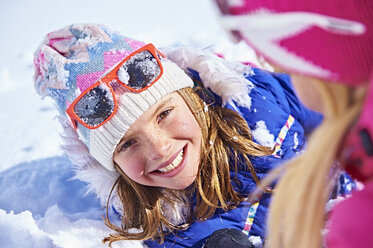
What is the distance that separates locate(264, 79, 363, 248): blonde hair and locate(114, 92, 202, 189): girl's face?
0.61 m

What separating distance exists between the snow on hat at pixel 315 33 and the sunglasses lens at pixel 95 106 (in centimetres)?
71

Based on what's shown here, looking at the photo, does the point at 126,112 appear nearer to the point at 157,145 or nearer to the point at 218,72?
the point at 157,145

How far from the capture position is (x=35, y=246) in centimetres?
143

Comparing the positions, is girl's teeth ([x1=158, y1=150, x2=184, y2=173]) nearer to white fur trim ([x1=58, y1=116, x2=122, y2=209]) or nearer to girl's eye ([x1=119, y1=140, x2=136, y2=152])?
girl's eye ([x1=119, y1=140, x2=136, y2=152])

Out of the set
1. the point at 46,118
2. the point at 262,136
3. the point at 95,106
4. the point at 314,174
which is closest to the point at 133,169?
the point at 95,106

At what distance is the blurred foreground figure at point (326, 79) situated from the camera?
64 cm

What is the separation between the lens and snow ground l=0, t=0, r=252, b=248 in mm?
1567

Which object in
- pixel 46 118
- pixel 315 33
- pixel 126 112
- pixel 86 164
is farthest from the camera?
pixel 46 118

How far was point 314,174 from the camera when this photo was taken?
0.71 meters

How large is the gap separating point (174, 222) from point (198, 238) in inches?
4.5

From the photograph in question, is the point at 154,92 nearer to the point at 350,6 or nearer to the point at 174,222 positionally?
the point at 174,222

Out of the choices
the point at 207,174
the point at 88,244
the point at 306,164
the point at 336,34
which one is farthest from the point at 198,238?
the point at 336,34

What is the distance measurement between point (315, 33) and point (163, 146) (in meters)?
0.76

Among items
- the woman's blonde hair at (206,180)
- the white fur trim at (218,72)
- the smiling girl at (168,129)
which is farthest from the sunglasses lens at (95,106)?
the white fur trim at (218,72)
